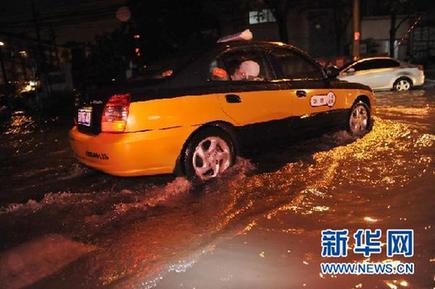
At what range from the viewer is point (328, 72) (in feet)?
22.7

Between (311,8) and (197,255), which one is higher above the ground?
(311,8)

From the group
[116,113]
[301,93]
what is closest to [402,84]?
[301,93]

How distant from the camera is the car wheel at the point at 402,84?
16.3 metres

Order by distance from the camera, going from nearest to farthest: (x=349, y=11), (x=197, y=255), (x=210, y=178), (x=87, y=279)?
(x=87, y=279), (x=197, y=255), (x=210, y=178), (x=349, y=11)

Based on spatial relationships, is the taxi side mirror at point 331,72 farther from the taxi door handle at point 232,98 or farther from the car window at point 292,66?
the taxi door handle at point 232,98

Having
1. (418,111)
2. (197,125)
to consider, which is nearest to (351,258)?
(197,125)

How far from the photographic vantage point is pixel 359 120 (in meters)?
7.76

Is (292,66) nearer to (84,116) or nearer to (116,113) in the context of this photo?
(116,113)

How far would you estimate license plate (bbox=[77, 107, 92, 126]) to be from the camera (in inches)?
207

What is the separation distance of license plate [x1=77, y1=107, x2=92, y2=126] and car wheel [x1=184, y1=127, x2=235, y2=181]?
1142mm

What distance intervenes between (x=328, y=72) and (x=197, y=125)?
260 centimetres

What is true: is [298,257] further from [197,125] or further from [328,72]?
[328,72]

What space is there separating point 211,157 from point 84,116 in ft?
5.02

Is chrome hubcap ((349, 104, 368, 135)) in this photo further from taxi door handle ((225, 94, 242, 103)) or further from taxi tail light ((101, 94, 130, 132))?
taxi tail light ((101, 94, 130, 132))
